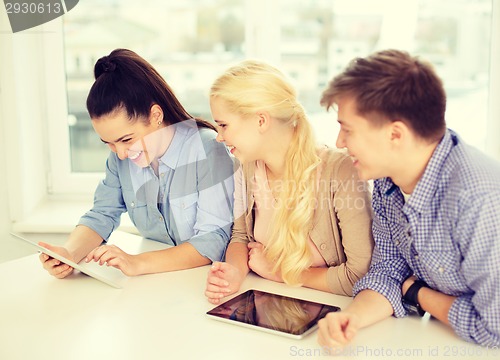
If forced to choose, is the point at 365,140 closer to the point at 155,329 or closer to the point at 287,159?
the point at 287,159

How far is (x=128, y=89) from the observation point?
1.52 meters

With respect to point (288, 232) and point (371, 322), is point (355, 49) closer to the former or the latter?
point (288, 232)

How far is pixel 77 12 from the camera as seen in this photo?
8.06ft

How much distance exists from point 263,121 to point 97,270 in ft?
1.82

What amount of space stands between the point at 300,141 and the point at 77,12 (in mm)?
1466

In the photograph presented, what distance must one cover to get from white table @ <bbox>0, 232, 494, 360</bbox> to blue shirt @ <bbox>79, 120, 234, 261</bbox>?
0.18 m

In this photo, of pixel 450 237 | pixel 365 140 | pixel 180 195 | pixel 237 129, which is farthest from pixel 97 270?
pixel 450 237

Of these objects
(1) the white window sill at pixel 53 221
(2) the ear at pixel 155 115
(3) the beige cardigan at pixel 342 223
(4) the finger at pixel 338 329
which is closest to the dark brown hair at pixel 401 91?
(3) the beige cardigan at pixel 342 223

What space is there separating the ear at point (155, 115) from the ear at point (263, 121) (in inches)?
12.2

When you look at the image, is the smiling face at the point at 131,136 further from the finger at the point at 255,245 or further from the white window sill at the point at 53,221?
the white window sill at the point at 53,221

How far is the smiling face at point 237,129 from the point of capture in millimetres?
1394

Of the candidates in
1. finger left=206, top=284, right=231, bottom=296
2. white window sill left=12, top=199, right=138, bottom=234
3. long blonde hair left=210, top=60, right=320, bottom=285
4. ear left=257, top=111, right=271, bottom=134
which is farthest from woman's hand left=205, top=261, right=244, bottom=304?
white window sill left=12, top=199, right=138, bottom=234

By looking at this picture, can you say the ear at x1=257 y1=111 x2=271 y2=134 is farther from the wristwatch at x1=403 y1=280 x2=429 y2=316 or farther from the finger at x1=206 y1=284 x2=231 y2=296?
the wristwatch at x1=403 y1=280 x2=429 y2=316

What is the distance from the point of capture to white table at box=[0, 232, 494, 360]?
1041 mm
